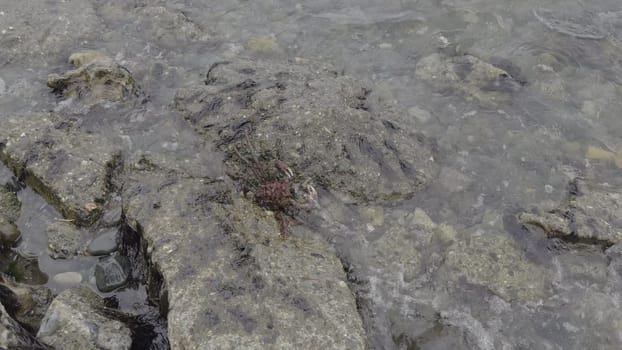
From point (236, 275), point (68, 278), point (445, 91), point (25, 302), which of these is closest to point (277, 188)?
point (236, 275)

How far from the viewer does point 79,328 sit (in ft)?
15.4

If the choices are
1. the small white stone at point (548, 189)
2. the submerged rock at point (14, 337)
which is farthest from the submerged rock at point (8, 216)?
the small white stone at point (548, 189)

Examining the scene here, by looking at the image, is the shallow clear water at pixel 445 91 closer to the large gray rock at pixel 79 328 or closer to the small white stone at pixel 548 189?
the small white stone at pixel 548 189

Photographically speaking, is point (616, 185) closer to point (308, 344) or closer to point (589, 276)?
point (589, 276)

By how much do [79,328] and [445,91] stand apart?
19.4 ft

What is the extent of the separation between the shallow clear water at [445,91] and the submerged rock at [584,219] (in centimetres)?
23

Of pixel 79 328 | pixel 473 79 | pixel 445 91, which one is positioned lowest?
pixel 445 91

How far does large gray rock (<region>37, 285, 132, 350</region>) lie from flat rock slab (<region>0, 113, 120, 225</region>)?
1402 millimetres

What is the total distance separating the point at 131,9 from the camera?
30.6 feet

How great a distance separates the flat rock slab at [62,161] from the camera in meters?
6.12

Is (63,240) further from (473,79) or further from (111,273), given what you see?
(473,79)

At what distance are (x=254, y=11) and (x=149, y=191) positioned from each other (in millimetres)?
4846

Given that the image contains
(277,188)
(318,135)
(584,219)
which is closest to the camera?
(277,188)

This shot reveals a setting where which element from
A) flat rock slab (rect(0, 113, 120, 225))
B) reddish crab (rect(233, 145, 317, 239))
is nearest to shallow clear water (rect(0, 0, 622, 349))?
flat rock slab (rect(0, 113, 120, 225))
